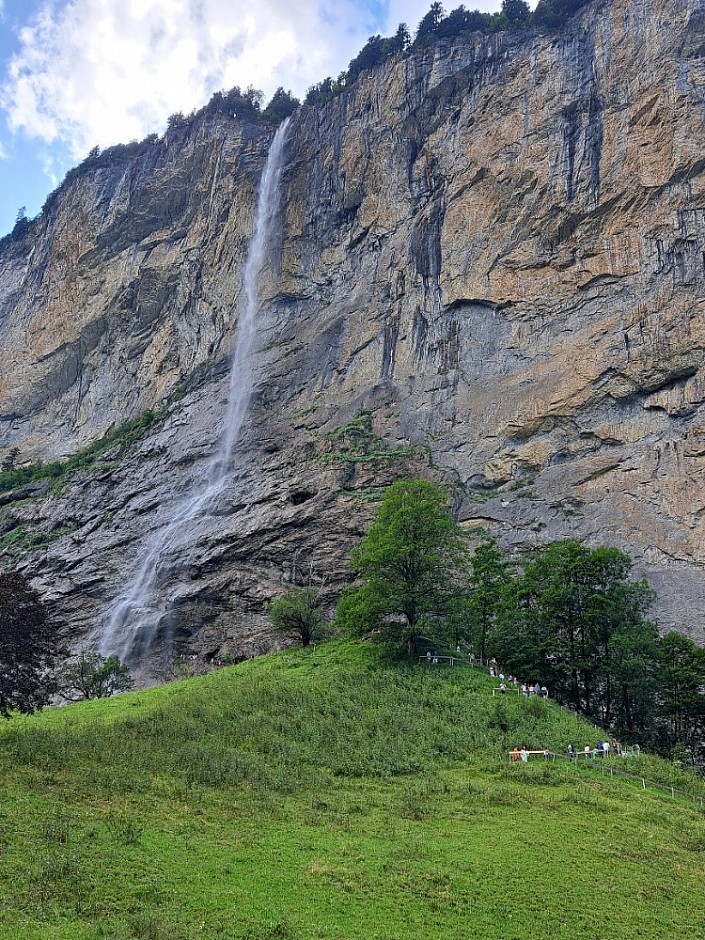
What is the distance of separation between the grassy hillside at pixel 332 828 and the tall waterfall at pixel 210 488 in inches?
658

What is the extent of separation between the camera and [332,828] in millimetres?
15578

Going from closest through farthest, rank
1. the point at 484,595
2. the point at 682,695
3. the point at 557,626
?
1. the point at 682,695
2. the point at 557,626
3. the point at 484,595

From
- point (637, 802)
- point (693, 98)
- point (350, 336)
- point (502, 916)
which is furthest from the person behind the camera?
point (350, 336)

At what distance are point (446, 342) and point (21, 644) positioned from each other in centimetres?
3568

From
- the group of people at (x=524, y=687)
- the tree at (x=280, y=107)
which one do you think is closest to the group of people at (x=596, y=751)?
the group of people at (x=524, y=687)

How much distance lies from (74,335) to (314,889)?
244 ft

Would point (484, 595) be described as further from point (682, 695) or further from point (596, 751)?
point (596, 751)

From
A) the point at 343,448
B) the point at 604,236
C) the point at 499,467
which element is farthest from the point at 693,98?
the point at 343,448

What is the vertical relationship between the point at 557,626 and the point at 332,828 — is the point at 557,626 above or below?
above

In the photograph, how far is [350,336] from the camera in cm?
5525

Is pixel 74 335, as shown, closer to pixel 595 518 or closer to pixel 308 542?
pixel 308 542

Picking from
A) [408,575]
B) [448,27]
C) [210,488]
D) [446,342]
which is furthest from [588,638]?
[448,27]

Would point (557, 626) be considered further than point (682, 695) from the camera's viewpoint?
Yes

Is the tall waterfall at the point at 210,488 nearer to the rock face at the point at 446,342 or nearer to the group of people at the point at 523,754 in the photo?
the rock face at the point at 446,342
